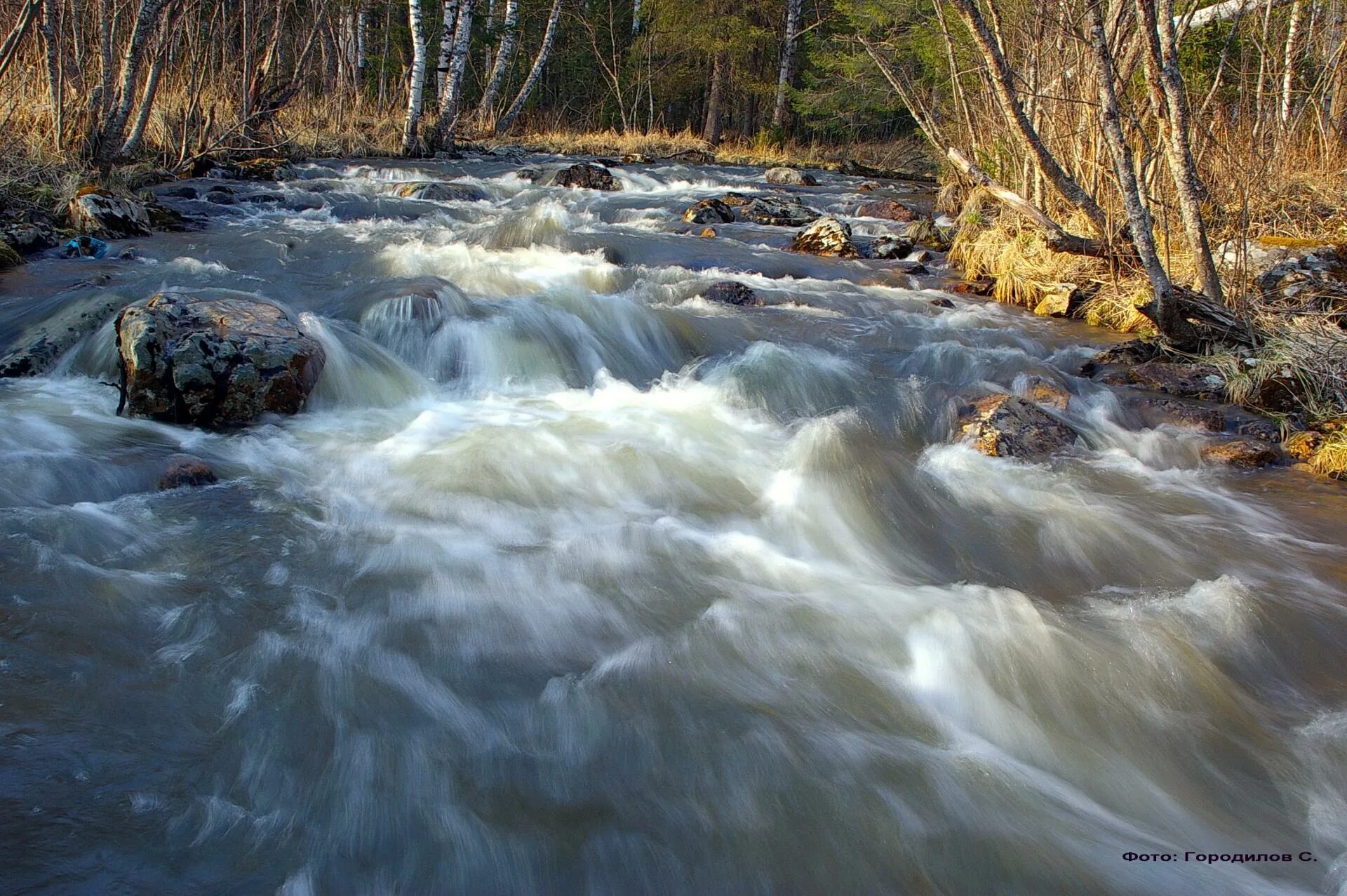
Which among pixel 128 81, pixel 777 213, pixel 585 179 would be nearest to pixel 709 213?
pixel 777 213

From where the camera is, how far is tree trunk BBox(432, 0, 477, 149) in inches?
685

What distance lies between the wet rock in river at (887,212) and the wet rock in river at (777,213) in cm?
87

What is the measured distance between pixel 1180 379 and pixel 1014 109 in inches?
96.2

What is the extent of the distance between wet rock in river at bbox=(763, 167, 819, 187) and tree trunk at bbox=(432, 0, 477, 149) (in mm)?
6530

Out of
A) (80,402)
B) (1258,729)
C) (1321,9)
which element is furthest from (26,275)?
(1321,9)

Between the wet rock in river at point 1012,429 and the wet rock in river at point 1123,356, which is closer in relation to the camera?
the wet rock in river at point 1012,429

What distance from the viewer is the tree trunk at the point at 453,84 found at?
17.4 m

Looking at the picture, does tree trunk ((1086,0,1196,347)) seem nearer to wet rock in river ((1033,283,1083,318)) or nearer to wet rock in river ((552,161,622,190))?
wet rock in river ((1033,283,1083,318))

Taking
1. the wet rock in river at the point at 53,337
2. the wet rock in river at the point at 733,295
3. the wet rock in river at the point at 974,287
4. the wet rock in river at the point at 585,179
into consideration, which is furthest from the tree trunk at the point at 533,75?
the wet rock in river at the point at 53,337

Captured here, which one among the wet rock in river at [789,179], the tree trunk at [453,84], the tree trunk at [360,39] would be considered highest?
the tree trunk at [360,39]

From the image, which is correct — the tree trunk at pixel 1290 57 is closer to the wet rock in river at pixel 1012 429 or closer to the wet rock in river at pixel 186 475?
the wet rock in river at pixel 1012 429

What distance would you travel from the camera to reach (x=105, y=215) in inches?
324

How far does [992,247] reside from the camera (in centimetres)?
914

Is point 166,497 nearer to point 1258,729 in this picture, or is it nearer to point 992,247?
point 1258,729
